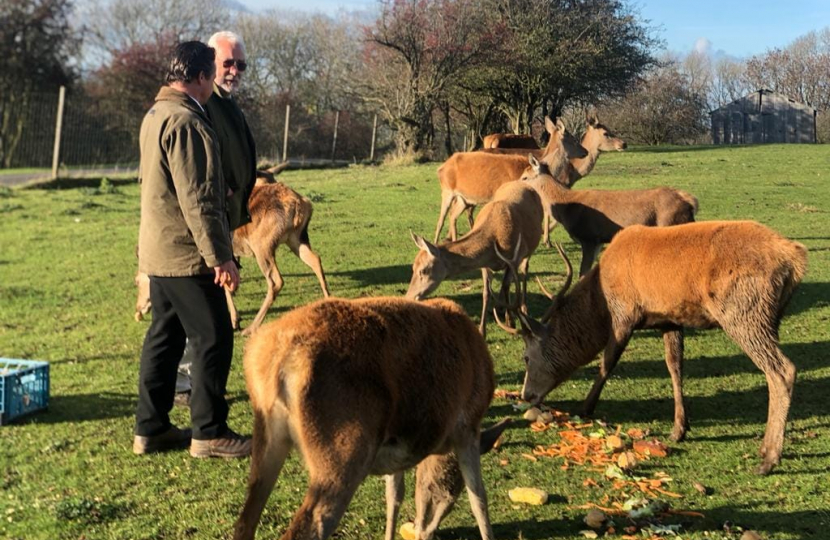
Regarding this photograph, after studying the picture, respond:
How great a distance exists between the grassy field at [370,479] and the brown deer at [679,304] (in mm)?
366

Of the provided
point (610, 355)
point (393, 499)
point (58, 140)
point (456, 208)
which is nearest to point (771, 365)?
point (610, 355)

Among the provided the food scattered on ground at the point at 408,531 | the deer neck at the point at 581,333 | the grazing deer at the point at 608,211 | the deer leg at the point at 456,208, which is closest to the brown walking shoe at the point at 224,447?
the food scattered on ground at the point at 408,531

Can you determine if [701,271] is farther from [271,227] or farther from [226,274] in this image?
[271,227]

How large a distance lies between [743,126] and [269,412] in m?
44.4

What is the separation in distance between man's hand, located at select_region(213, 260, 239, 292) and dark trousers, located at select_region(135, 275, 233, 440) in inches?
10.4

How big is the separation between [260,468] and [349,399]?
1.62 ft

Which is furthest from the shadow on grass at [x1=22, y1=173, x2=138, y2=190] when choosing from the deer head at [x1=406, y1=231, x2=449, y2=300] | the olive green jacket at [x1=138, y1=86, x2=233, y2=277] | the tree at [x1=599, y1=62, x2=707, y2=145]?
the tree at [x1=599, y1=62, x2=707, y2=145]

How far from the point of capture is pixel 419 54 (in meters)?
29.0

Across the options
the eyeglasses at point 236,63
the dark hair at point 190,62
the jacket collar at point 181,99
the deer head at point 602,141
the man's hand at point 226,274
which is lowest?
the man's hand at point 226,274

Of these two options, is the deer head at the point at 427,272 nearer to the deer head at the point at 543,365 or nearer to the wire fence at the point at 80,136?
the deer head at the point at 543,365

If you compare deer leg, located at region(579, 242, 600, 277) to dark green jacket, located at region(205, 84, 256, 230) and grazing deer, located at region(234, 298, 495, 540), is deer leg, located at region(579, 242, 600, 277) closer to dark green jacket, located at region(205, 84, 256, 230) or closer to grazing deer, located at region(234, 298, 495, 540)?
dark green jacket, located at region(205, 84, 256, 230)

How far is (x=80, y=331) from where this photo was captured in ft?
26.6

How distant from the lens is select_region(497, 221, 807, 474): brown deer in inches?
205

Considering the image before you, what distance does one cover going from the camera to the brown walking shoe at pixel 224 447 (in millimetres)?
4938
